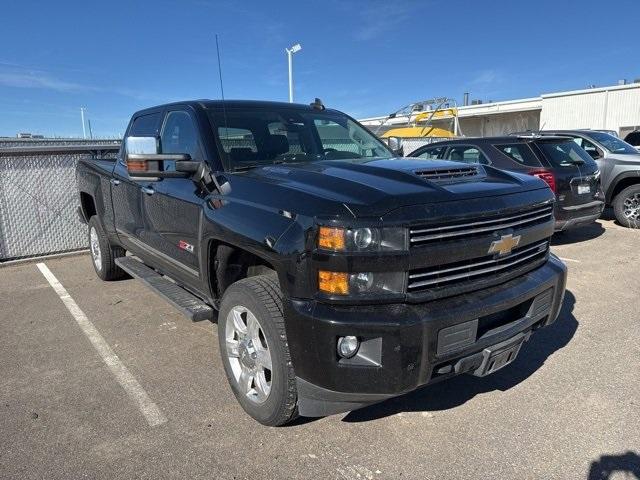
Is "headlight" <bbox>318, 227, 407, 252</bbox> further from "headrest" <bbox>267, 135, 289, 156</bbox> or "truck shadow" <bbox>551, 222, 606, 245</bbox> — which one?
"truck shadow" <bbox>551, 222, 606, 245</bbox>

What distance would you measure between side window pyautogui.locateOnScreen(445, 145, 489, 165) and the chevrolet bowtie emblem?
5.27 m

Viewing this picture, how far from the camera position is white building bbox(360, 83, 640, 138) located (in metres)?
24.9

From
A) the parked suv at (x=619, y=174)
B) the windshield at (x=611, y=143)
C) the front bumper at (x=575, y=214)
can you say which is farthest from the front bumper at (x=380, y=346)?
the windshield at (x=611, y=143)

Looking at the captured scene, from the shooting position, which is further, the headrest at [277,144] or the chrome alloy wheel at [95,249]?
the chrome alloy wheel at [95,249]

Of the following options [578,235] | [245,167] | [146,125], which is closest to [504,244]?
[245,167]

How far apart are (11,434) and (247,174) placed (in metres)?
2.09

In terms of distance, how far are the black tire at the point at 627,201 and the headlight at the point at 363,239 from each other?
28.5 ft

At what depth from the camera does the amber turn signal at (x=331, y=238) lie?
2.30m

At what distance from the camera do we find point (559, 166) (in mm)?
7238

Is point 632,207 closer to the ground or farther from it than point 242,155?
closer to the ground

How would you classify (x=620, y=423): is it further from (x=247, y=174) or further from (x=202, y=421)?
(x=247, y=174)

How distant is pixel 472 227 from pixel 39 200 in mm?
7276

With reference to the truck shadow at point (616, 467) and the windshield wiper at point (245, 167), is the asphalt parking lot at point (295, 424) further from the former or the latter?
the windshield wiper at point (245, 167)

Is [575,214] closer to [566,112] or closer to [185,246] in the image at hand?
[185,246]
